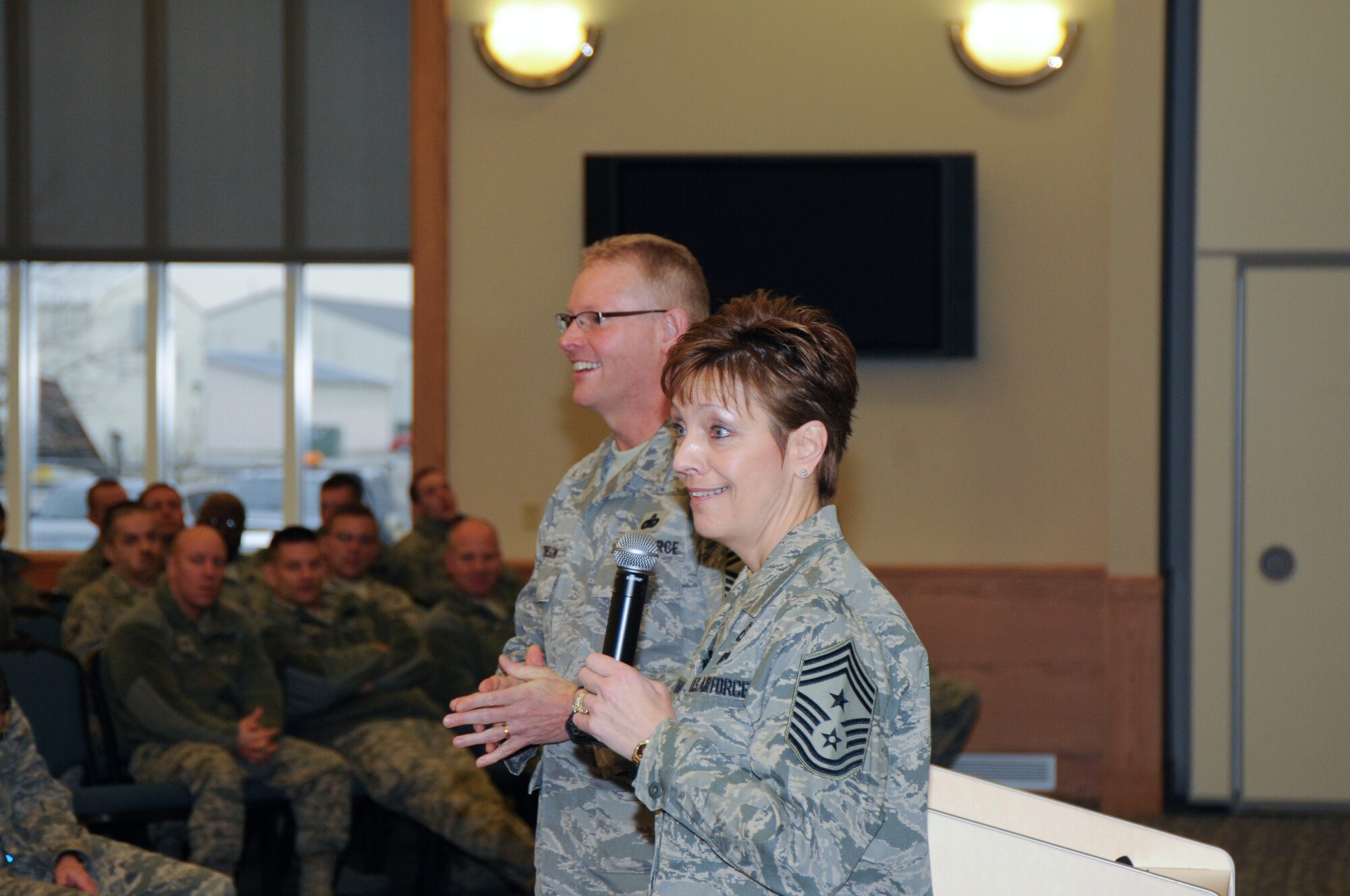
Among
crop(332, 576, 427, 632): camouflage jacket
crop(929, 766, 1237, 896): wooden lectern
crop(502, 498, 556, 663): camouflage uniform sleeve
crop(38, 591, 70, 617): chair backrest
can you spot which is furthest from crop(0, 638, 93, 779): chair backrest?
crop(929, 766, 1237, 896): wooden lectern

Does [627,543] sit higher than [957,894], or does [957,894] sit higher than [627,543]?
[627,543]

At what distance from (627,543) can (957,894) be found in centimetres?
71

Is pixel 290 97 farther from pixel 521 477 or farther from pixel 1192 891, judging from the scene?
pixel 1192 891

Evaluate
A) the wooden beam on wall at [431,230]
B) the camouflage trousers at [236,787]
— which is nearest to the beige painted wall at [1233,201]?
the wooden beam on wall at [431,230]

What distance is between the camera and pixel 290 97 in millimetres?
6465

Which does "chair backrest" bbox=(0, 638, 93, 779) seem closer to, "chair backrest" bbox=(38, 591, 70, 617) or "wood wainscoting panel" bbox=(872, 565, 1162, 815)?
"chair backrest" bbox=(38, 591, 70, 617)

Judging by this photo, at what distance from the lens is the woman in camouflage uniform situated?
1.12m

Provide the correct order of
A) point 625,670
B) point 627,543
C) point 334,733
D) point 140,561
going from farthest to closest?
point 140,561, point 334,733, point 627,543, point 625,670

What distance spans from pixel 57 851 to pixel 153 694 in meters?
0.96

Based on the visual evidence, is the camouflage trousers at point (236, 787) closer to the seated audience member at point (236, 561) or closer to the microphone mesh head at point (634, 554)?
the seated audience member at point (236, 561)

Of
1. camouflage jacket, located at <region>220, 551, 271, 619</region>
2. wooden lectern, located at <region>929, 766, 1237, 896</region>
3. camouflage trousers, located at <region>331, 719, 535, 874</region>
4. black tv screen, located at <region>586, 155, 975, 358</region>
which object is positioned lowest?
camouflage trousers, located at <region>331, 719, 535, 874</region>

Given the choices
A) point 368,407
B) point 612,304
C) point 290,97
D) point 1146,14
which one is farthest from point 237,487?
point 612,304

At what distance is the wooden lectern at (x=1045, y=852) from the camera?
1.61 m

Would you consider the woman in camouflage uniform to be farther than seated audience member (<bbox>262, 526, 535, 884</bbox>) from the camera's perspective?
No
